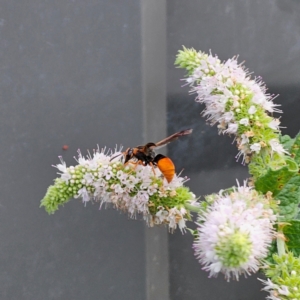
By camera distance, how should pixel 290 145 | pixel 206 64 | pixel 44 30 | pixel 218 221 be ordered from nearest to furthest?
pixel 218 221
pixel 206 64
pixel 290 145
pixel 44 30

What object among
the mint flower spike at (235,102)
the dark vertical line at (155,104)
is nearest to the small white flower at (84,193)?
the mint flower spike at (235,102)

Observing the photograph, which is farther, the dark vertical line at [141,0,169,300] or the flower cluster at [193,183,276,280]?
the dark vertical line at [141,0,169,300]

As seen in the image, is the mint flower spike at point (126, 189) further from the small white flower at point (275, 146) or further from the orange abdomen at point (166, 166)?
the small white flower at point (275, 146)

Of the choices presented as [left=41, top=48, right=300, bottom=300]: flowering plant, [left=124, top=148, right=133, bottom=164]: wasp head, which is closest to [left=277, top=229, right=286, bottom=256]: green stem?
[left=41, top=48, right=300, bottom=300]: flowering plant

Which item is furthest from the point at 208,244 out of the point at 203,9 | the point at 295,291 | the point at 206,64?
the point at 203,9

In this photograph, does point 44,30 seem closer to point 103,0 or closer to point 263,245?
point 103,0

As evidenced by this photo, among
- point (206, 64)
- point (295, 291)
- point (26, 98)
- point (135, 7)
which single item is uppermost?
point (135, 7)

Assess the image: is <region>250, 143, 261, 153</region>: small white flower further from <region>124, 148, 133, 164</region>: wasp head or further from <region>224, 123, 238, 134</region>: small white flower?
<region>124, 148, 133, 164</region>: wasp head

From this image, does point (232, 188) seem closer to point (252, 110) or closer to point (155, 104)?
point (252, 110)
